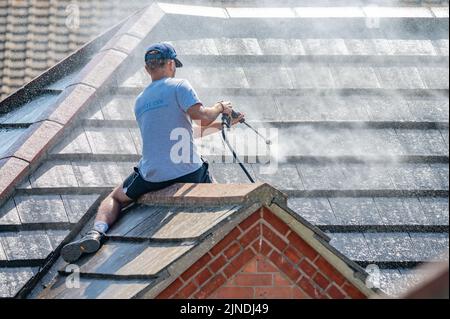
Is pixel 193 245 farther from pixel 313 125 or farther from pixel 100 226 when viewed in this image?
pixel 313 125

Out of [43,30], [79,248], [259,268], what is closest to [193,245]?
[259,268]

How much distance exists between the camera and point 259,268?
570 cm

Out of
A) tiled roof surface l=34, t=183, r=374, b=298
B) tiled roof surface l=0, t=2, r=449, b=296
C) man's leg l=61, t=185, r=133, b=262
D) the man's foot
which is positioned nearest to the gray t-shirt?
man's leg l=61, t=185, r=133, b=262

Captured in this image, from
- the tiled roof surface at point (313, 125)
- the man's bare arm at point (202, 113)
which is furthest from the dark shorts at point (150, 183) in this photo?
the tiled roof surface at point (313, 125)

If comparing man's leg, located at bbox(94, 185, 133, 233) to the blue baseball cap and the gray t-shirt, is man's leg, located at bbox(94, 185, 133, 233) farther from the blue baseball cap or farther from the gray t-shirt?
the blue baseball cap

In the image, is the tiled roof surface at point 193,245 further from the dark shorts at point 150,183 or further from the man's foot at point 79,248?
the dark shorts at point 150,183

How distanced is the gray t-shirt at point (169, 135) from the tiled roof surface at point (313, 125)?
2.61ft

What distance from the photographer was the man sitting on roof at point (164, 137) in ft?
23.4

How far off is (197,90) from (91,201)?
139 centimetres

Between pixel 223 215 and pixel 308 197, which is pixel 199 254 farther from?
pixel 308 197

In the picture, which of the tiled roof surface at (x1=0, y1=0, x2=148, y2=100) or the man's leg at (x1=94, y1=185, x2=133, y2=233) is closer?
the man's leg at (x1=94, y1=185, x2=133, y2=233)

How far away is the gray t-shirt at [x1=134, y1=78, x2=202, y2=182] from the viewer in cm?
713

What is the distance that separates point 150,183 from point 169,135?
0.32 metres
